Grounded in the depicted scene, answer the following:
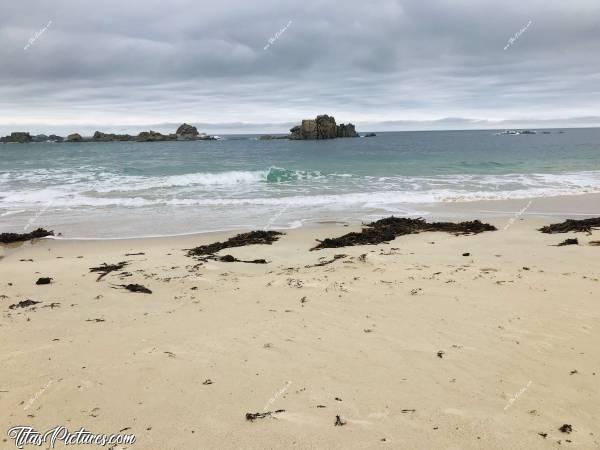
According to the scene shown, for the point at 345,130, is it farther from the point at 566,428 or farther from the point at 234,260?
the point at 566,428

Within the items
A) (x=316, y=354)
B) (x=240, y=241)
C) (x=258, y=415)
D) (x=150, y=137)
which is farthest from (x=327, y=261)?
(x=150, y=137)

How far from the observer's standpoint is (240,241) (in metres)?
9.67

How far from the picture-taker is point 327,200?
16.2 m

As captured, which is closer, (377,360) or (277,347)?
(377,360)

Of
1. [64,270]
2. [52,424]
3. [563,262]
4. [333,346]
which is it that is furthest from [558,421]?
[64,270]

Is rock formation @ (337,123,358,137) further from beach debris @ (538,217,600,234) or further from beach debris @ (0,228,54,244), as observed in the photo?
beach debris @ (0,228,54,244)

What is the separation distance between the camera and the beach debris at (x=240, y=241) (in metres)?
8.91

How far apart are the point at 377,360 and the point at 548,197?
1474cm

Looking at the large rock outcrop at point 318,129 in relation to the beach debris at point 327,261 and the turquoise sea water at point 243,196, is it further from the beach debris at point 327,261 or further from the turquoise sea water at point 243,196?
the beach debris at point 327,261

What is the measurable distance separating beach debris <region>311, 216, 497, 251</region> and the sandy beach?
189 centimetres

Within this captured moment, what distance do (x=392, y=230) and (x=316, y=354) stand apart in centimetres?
671

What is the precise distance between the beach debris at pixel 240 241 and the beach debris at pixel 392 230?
1.17 m

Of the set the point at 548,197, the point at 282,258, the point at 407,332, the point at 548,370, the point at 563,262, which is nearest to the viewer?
the point at 548,370

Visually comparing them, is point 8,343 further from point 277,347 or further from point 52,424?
point 277,347
